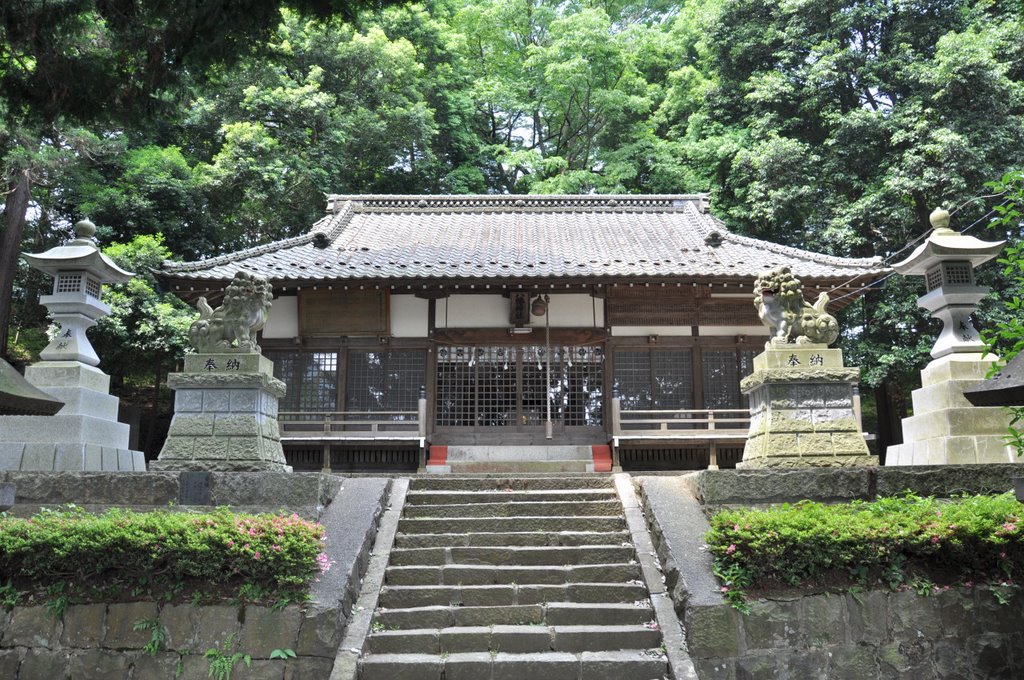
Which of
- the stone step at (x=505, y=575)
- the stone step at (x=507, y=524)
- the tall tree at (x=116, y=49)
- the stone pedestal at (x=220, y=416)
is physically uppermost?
the tall tree at (x=116, y=49)

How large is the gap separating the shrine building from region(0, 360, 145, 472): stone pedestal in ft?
15.5

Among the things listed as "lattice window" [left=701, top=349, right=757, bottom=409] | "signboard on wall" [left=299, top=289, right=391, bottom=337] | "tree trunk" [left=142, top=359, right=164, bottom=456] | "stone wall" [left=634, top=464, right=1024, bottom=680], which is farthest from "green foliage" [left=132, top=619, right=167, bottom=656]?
"tree trunk" [left=142, top=359, right=164, bottom=456]

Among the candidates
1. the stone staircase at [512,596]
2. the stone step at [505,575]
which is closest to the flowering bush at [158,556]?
the stone staircase at [512,596]

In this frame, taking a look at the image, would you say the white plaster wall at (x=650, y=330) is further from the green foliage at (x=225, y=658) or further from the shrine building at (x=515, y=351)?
the green foliage at (x=225, y=658)

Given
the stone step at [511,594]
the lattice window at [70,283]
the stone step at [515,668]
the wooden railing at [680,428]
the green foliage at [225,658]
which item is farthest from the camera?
the wooden railing at [680,428]

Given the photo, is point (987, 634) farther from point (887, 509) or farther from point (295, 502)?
point (295, 502)

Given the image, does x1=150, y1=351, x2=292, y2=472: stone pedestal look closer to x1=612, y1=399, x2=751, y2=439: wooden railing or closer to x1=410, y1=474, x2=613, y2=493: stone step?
x1=410, y1=474, x2=613, y2=493: stone step

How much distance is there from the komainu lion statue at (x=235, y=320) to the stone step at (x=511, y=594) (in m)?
3.32

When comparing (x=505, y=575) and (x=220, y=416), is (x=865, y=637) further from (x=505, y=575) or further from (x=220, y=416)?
(x=220, y=416)

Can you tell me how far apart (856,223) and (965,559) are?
16132 millimetres

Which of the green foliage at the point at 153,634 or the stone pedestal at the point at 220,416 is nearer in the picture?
the green foliage at the point at 153,634

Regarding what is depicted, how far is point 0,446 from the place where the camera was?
8.86 metres

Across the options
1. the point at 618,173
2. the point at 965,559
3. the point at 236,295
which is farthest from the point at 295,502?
the point at 618,173

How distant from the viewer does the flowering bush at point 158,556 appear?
585cm
